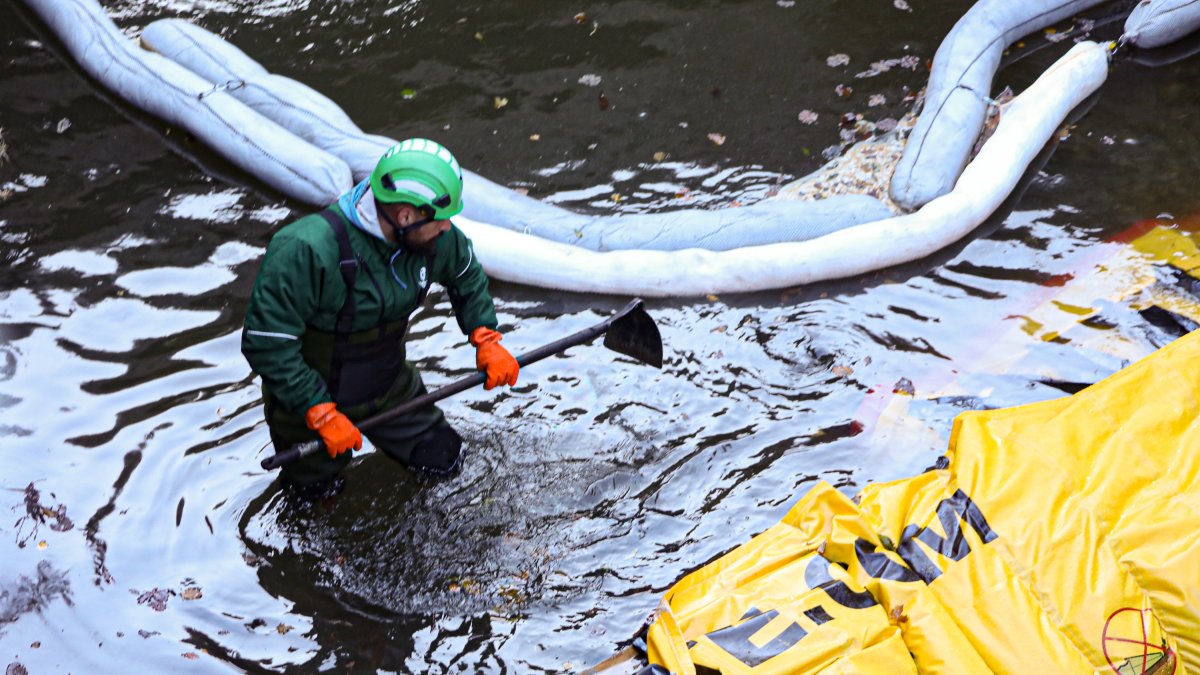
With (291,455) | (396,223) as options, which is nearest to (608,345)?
(396,223)

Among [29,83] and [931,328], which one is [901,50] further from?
[29,83]

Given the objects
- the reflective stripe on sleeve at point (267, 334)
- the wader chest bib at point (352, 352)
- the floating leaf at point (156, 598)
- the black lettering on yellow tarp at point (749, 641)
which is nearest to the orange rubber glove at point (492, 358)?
the wader chest bib at point (352, 352)

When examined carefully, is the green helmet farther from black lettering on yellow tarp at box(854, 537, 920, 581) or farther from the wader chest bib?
black lettering on yellow tarp at box(854, 537, 920, 581)

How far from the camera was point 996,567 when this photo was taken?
3566 mm

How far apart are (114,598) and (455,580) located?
1.43m

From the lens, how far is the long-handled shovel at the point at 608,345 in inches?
170

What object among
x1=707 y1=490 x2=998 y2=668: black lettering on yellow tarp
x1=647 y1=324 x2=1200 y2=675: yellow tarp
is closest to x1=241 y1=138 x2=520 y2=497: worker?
x1=647 y1=324 x2=1200 y2=675: yellow tarp

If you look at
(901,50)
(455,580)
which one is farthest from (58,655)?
(901,50)

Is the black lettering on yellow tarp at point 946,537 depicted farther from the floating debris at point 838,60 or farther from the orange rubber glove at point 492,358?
the floating debris at point 838,60

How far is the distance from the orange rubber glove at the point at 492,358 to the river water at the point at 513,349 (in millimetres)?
701

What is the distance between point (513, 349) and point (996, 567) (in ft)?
9.70

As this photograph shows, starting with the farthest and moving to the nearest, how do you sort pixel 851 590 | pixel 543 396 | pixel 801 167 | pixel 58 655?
pixel 801 167 < pixel 543 396 < pixel 58 655 < pixel 851 590

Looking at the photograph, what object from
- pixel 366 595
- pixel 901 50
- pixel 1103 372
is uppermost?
pixel 901 50

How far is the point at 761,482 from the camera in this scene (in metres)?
4.84
